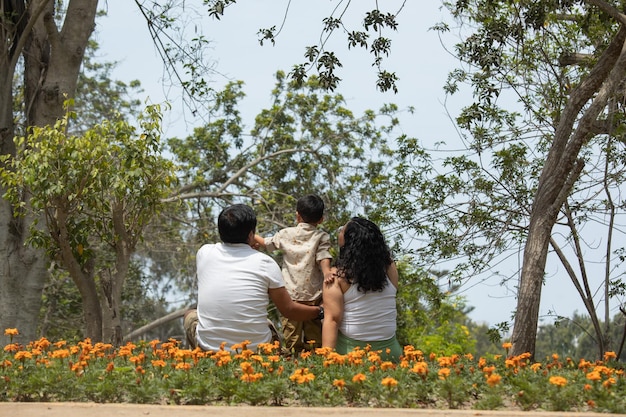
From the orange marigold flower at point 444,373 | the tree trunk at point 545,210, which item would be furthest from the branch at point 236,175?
the orange marigold flower at point 444,373

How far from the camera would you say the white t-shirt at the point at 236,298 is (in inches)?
205

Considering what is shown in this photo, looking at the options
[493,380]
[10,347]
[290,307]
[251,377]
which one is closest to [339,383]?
[251,377]

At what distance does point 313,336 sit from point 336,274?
647mm

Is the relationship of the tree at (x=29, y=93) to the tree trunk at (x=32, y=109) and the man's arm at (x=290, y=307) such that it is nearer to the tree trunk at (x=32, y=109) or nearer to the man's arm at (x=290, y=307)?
the tree trunk at (x=32, y=109)

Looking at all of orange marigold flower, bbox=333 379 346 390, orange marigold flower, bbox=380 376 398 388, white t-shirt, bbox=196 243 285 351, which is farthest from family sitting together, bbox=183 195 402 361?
orange marigold flower, bbox=380 376 398 388

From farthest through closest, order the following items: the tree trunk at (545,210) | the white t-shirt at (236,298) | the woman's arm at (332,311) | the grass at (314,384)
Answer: the tree trunk at (545,210), the woman's arm at (332,311), the white t-shirt at (236,298), the grass at (314,384)

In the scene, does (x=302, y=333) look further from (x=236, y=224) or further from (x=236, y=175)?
(x=236, y=175)

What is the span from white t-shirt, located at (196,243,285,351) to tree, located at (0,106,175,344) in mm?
2747

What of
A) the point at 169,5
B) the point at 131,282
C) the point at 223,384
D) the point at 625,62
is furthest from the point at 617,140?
the point at 131,282

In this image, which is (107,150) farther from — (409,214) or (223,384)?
(223,384)

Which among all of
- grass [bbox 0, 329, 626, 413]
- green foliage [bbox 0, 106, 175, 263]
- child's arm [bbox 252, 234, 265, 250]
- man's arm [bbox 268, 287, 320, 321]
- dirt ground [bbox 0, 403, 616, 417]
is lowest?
dirt ground [bbox 0, 403, 616, 417]

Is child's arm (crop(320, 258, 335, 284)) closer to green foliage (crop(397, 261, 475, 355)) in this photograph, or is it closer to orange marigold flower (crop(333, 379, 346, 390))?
orange marigold flower (crop(333, 379, 346, 390))

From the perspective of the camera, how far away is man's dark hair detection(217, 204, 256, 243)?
17.5 feet

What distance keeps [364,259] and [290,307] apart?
1.82ft
